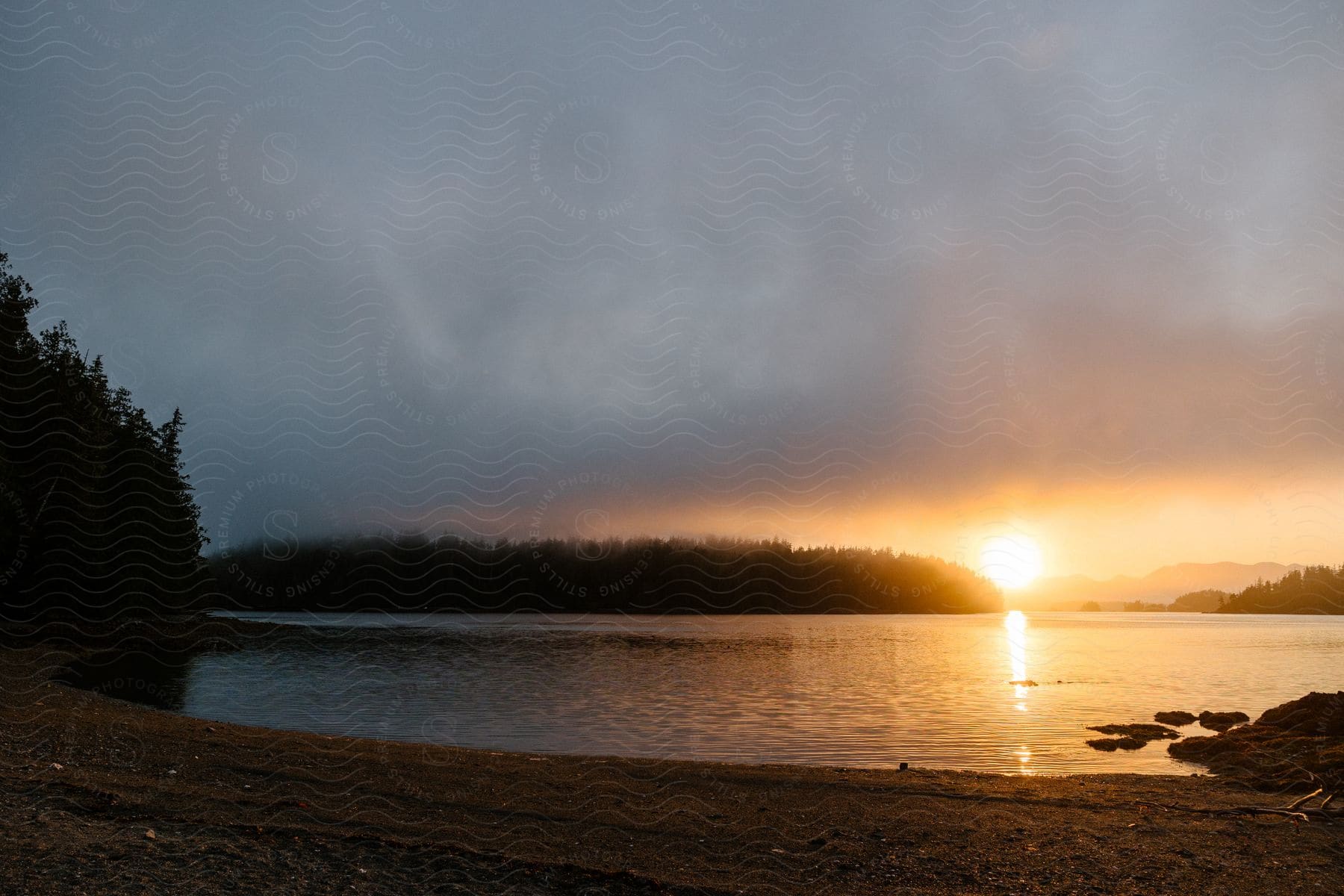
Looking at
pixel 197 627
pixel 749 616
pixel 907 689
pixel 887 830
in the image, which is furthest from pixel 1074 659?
pixel 749 616

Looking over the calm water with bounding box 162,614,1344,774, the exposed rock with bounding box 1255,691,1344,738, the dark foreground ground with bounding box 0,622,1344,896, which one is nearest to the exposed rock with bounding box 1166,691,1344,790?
the exposed rock with bounding box 1255,691,1344,738

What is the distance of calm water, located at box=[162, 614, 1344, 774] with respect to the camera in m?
24.2

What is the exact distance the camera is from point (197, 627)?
70.9m

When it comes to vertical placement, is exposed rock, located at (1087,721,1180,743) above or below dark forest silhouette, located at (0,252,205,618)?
below

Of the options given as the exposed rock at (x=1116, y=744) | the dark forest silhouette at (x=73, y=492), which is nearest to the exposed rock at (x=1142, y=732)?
the exposed rock at (x=1116, y=744)

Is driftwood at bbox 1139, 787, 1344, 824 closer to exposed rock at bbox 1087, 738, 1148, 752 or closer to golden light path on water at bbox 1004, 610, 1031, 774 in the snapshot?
golden light path on water at bbox 1004, 610, 1031, 774

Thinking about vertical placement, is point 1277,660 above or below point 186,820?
below

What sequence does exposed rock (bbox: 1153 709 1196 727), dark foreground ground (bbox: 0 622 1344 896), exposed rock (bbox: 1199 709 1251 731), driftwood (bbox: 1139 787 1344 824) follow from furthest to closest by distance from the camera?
1. exposed rock (bbox: 1153 709 1196 727)
2. exposed rock (bbox: 1199 709 1251 731)
3. driftwood (bbox: 1139 787 1344 824)
4. dark foreground ground (bbox: 0 622 1344 896)

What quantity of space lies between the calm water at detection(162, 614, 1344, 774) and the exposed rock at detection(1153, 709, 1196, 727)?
1289 mm

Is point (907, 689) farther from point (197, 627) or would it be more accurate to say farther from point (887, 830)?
point (197, 627)

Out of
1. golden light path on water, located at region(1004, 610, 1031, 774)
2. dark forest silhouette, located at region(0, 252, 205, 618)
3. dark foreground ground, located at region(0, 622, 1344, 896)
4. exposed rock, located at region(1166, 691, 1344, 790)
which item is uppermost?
dark forest silhouette, located at region(0, 252, 205, 618)

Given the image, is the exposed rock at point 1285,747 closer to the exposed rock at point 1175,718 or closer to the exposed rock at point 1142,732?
the exposed rock at point 1142,732

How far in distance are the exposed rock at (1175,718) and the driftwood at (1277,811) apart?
16084mm

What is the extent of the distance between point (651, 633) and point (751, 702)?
244ft
